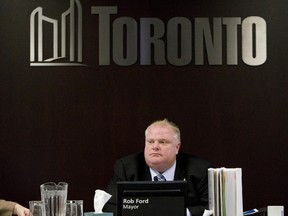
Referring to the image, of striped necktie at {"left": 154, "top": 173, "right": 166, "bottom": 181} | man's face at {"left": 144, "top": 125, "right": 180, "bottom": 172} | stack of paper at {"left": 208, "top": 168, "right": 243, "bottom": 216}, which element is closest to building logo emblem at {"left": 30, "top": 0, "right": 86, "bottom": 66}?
man's face at {"left": 144, "top": 125, "right": 180, "bottom": 172}

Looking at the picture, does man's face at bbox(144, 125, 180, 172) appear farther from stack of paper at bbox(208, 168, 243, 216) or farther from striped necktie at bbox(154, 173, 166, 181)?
stack of paper at bbox(208, 168, 243, 216)

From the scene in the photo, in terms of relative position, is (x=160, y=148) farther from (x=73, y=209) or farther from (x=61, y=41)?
(x=61, y=41)

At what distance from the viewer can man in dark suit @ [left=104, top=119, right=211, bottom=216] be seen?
445cm

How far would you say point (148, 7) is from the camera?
5691mm

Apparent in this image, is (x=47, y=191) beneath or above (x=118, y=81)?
beneath

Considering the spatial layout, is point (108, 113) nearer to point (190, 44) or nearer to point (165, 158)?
point (190, 44)

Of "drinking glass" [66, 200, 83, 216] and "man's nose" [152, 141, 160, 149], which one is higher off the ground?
"man's nose" [152, 141, 160, 149]

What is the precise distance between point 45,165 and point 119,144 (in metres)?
0.66

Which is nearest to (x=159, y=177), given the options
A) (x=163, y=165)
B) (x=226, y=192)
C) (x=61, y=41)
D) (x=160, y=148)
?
(x=163, y=165)

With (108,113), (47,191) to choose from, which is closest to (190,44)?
(108,113)

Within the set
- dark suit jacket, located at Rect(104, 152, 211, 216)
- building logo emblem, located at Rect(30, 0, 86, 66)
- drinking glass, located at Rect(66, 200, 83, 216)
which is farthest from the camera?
building logo emblem, located at Rect(30, 0, 86, 66)

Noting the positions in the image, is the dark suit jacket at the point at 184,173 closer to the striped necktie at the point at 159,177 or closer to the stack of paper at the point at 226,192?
the striped necktie at the point at 159,177

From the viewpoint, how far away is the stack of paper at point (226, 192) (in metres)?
3.32

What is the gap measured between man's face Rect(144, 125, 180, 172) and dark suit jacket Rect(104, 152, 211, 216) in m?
0.07
